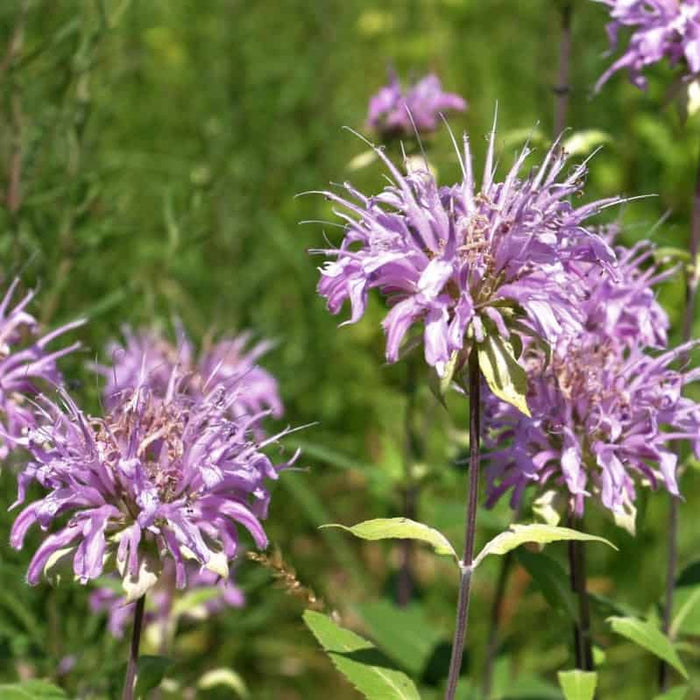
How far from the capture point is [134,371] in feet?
8.89

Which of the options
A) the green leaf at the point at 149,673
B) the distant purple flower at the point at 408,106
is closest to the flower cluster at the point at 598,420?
the green leaf at the point at 149,673

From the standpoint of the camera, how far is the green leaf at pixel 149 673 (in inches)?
68.9

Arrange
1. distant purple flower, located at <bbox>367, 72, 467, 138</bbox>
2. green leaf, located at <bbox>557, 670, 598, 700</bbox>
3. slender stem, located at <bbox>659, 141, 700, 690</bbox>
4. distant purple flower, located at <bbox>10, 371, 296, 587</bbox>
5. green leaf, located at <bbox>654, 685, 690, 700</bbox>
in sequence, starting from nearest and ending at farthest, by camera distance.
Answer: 1. distant purple flower, located at <bbox>10, 371, 296, 587</bbox>
2. green leaf, located at <bbox>557, 670, 598, 700</bbox>
3. green leaf, located at <bbox>654, 685, 690, 700</bbox>
4. slender stem, located at <bbox>659, 141, 700, 690</bbox>
5. distant purple flower, located at <bbox>367, 72, 467, 138</bbox>

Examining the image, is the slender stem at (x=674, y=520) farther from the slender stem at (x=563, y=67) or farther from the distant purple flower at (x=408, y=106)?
the distant purple flower at (x=408, y=106)

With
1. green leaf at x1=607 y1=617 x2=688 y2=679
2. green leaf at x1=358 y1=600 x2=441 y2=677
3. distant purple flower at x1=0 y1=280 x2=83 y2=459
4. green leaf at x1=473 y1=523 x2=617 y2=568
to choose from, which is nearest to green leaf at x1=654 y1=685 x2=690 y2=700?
green leaf at x1=607 y1=617 x2=688 y2=679

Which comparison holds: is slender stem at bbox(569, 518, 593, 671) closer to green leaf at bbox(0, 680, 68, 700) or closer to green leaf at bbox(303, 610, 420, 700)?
green leaf at bbox(303, 610, 420, 700)

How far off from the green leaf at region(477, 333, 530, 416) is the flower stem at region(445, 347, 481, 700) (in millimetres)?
21

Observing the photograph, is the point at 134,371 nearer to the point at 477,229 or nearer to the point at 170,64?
the point at 477,229

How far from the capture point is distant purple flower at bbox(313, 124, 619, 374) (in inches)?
58.2

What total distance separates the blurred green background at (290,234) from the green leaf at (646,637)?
0.17m

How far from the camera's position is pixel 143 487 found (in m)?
1.61

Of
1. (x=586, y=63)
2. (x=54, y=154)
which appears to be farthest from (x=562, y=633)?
(x=586, y=63)

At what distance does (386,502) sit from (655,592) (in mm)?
834

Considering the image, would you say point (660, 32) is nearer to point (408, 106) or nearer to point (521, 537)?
point (408, 106)
